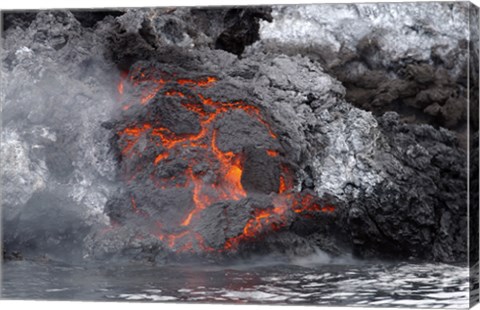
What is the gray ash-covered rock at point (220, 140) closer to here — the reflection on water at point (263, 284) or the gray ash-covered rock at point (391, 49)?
the gray ash-covered rock at point (391, 49)

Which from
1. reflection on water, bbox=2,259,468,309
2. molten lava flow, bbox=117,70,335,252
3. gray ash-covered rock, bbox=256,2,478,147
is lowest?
reflection on water, bbox=2,259,468,309

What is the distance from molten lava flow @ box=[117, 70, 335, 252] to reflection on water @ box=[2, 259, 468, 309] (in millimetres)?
252

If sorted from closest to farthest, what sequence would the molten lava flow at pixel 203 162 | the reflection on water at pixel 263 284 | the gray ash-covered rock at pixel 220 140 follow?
the reflection on water at pixel 263 284
the gray ash-covered rock at pixel 220 140
the molten lava flow at pixel 203 162

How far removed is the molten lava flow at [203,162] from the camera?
8.32 metres

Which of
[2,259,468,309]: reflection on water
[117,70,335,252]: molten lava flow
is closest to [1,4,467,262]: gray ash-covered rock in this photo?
[117,70,335,252]: molten lava flow

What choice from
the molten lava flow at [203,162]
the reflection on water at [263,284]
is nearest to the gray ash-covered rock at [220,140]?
the molten lava flow at [203,162]

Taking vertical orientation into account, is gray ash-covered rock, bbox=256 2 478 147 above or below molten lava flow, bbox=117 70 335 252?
above

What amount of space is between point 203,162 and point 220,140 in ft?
0.68

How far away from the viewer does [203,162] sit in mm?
8445

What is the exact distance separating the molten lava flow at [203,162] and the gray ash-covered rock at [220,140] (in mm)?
10

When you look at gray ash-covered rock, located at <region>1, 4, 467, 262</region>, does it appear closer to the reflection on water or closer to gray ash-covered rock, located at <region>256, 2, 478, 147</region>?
gray ash-covered rock, located at <region>256, 2, 478, 147</region>

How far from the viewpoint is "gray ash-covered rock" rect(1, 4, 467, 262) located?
321 inches

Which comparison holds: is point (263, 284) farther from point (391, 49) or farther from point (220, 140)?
point (391, 49)

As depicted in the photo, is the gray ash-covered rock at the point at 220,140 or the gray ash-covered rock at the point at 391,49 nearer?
Result: the gray ash-covered rock at the point at 391,49
